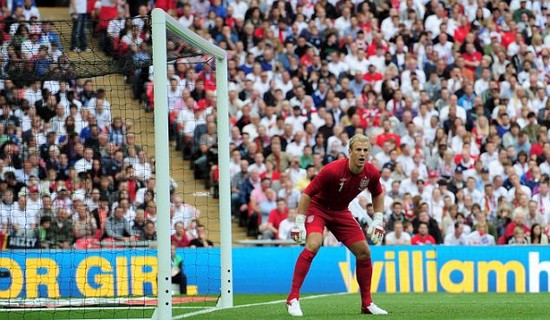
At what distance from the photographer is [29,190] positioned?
70.6 feet

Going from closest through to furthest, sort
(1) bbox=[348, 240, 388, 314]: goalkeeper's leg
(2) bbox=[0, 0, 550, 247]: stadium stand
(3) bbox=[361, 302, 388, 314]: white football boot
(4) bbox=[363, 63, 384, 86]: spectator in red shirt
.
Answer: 1. (3) bbox=[361, 302, 388, 314]: white football boot
2. (1) bbox=[348, 240, 388, 314]: goalkeeper's leg
3. (2) bbox=[0, 0, 550, 247]: stadium stand
4. (4) bbox=[363, 63, 384, 86]: spectator in red shirt

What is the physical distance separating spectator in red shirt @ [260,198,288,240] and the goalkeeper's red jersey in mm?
8946

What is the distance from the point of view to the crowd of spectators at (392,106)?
22.4 meters

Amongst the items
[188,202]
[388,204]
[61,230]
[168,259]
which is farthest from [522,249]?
[168,259]

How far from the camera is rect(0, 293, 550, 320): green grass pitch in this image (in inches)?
490

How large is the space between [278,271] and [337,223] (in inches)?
304

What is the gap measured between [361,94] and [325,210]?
492 inches

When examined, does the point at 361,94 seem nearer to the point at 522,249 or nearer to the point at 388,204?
the point at 388,204

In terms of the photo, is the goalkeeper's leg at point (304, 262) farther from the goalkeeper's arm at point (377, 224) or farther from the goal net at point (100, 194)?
the goal net at point (100, 194)

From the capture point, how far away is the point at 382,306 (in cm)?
1443

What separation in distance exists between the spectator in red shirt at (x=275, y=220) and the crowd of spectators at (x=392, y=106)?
0.02 meters

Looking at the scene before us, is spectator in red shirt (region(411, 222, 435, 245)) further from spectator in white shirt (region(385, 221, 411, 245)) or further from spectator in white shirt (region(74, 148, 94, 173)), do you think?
spectator in white shirt (region(74, 148, 94, 173))

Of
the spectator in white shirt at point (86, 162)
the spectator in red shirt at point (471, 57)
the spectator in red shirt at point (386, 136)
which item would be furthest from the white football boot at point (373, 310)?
the spectator in red shirt at point (471, 57)

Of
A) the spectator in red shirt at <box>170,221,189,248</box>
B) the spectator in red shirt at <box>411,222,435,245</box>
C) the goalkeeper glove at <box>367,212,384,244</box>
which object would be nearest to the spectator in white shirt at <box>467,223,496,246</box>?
the spectator in red shirt at <box>411,222,435,245</box>
